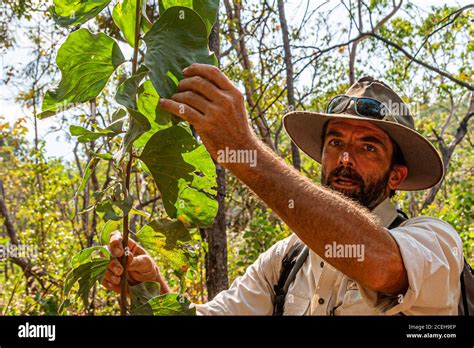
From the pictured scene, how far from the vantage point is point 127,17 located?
61.5 inches

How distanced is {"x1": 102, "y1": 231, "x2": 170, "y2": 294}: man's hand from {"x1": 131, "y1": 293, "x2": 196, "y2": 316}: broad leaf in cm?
20

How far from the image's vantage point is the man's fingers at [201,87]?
1.44 metres

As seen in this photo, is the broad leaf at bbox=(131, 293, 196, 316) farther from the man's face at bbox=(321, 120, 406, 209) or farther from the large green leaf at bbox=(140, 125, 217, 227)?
the man's face at bbox=(321, 120, 406, 209)

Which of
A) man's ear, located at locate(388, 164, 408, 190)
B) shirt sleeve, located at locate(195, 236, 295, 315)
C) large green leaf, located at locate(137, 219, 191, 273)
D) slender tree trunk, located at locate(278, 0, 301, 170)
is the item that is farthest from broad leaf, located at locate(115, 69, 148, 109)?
slender tree trunk, located at locate(278, 0, 301, 170)

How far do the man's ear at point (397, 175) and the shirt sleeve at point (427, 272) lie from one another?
53 cm

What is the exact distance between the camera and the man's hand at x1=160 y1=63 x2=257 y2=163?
56.7 inches

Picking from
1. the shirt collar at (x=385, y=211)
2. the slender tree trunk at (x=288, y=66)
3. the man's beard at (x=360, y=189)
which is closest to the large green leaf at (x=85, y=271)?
the man's beard at (x=360, y=189)

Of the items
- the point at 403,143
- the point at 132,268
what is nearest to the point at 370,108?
the point at 403,143

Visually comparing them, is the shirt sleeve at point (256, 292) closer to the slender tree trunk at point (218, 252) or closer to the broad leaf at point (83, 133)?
the broad leaf at point (83, 133)

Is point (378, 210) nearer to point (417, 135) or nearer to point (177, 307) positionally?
point (417, 135)

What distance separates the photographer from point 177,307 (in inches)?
63.6

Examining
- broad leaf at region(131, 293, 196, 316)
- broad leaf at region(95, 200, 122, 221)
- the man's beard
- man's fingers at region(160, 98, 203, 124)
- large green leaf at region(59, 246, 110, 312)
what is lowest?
broad leaf at region(131, 293, 196, 316)
